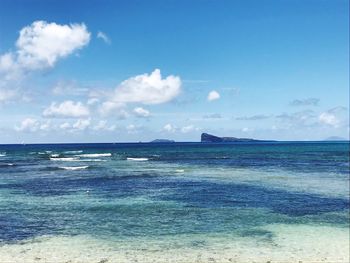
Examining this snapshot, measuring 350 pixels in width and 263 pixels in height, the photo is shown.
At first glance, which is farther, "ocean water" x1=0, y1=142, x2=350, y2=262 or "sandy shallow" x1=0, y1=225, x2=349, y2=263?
"ocean water" x1=0, y1=142, x2=350, y2=262

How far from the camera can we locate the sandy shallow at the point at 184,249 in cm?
1891

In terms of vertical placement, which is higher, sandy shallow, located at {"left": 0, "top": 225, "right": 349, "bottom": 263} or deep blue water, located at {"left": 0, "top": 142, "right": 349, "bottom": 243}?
deep blue water, located at {"left": 0, "top": 142, "right": 349, "bottom": 243}

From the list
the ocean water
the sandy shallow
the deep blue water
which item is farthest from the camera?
the deep blue water

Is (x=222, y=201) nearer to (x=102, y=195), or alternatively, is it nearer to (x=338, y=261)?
(x=102, y=195)

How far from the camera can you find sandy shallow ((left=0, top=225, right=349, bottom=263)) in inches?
744

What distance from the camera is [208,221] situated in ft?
86.8

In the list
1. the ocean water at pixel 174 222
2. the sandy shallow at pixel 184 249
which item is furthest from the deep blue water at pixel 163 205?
the sandy shallow at pixel 184 249

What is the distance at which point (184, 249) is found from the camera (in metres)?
20.1

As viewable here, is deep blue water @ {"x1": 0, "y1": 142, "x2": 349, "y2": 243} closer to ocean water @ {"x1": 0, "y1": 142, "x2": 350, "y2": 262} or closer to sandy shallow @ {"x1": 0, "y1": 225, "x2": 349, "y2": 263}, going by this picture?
ocean water @ {"x1": 0, "y1": 142, "x2": 350, "y2": 262}

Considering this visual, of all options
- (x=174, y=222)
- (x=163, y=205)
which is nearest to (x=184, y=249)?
(x=174, y=222)

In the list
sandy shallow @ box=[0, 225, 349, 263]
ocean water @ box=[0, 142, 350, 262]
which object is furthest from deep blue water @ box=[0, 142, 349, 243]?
sandy shallow @ box=[0, 225, 349, 263]

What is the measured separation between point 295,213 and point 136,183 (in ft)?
68.8

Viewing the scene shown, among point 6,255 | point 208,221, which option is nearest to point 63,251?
point 6,255

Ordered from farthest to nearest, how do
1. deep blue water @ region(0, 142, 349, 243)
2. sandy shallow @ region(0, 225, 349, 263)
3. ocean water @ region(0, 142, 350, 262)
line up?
deep blue water @ region(0, 142, 349, 243), ocean water @ region(0, 142, 350, 262), sandy shallow @ region(0, 225, 349, 263)
